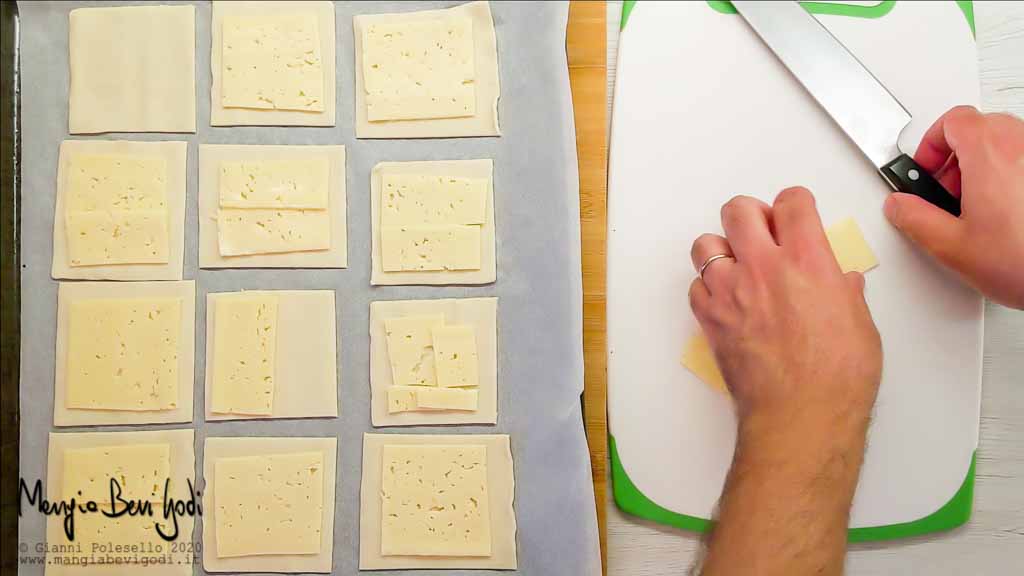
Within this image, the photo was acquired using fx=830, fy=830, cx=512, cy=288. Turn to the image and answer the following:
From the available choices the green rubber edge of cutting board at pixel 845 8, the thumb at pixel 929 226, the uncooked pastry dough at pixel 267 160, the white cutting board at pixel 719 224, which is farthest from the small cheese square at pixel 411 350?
the thumb at pixel 929 226

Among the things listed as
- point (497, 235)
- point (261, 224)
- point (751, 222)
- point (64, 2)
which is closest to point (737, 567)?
point (751, 222)

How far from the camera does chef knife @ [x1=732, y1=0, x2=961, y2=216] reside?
1101 mm

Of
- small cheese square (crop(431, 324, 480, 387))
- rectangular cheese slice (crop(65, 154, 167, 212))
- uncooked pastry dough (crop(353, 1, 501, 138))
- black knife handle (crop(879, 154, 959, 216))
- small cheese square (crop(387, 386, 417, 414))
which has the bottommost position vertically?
small cheese square (crop(387, 386, 417, 414))

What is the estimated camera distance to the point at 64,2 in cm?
118

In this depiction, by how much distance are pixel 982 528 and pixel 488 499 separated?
656mm

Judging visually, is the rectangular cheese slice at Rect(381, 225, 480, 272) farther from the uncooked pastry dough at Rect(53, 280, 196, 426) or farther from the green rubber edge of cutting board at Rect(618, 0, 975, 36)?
the green rubber edge of cutting board at Rect(618, 0, 975, 36)

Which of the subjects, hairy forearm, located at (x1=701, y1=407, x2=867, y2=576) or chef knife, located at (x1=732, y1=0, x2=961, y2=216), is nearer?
hairy forearm, located at (x1=701, y1=407, x2=867, y2=576)

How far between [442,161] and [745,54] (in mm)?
452

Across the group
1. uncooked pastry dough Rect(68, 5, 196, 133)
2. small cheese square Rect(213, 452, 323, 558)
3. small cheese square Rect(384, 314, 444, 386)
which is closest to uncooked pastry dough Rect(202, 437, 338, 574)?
small cheese square Rect(213, 452, 323, 558)

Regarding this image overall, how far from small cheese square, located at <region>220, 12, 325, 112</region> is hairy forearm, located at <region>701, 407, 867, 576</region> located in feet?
2.45

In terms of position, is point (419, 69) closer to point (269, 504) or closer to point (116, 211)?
point (116, 211)

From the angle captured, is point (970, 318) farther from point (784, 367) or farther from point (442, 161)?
point (442, 161)

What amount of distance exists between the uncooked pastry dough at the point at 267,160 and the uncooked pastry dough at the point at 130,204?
0.10 feet

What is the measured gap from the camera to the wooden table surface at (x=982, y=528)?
1.09m
